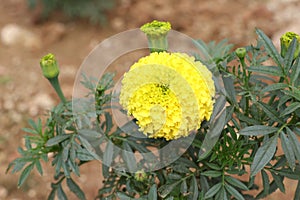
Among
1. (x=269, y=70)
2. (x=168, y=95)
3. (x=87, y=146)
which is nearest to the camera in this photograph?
(x=168, y=95)

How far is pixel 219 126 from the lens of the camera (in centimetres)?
112

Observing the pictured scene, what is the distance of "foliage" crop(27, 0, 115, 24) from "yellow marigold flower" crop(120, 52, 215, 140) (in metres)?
1.97

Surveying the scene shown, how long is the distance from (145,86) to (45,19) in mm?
2144

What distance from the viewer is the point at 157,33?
1.10m

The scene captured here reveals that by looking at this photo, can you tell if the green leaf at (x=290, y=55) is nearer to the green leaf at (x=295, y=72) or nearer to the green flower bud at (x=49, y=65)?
the green leaf at (x=295, y=72)

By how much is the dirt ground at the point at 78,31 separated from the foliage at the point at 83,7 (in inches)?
2.2

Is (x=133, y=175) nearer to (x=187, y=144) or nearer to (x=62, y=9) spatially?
(x=187, y=144)

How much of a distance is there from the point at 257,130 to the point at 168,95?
0.70ft

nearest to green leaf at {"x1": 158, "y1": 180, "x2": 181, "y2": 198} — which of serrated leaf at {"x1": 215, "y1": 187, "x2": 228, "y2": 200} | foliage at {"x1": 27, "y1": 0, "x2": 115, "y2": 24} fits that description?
serrated leaf at {"x1": 215, "y1": 187, "x2": 228, "y2": 200}

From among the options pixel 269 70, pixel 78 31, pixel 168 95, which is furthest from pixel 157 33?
pixel 78 31

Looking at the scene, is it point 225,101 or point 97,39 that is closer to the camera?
point 225,101

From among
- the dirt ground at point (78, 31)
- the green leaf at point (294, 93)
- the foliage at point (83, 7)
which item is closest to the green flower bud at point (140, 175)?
the green leaf at point (294, 93)

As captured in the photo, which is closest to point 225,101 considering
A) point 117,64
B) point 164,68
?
point 164,68

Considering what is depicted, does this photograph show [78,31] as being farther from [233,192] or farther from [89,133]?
[233,192]
